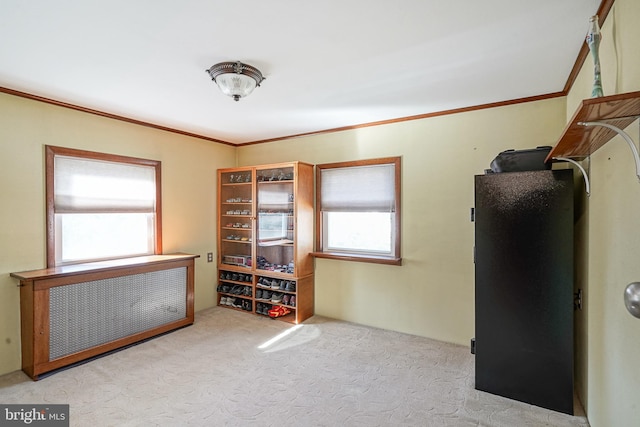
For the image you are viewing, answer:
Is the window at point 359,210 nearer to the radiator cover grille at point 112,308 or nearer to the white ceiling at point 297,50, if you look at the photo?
the white ceiling at point 297,50

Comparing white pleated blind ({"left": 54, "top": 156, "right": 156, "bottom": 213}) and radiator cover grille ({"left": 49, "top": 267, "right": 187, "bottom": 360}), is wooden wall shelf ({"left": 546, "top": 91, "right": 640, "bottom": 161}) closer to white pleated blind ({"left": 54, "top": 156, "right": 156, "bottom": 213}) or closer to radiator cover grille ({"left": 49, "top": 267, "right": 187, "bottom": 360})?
radiator cover grille ({"left": 49, "top": 267, "right": 187, "bottom": 360})

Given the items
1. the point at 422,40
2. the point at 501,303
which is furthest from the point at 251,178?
the point at 501,303

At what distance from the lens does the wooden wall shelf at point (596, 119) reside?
1177mm

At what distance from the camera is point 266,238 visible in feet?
14.3

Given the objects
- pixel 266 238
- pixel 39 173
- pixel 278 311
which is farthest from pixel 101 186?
pixel 278 311

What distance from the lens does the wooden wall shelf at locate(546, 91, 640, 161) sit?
1.18 m

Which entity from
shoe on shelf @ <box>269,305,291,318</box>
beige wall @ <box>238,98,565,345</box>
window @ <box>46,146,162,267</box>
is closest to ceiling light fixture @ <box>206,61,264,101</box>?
beige wall @ <box>238,98,565,345</box>

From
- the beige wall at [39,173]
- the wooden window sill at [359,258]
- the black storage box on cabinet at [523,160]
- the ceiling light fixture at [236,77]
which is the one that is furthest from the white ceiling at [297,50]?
the wooden window sill at [359,258]

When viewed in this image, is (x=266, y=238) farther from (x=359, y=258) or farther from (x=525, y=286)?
(x=525, y=286)

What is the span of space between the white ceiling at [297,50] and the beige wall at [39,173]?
0.77 feet

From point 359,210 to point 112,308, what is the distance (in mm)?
2781

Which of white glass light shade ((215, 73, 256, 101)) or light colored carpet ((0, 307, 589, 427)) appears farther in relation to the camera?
white glass light shade ((215, 73, 256, 101))

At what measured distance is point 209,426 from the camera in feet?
6.86

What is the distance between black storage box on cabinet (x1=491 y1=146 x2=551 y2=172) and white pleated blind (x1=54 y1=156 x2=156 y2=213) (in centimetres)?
371
